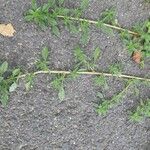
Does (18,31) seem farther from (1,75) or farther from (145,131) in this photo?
(145,131)

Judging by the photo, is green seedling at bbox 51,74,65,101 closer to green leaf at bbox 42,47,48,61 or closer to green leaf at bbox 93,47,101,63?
green leaf at bbox 42,47,48,61

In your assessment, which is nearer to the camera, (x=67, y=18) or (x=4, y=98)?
(x=4, y=98)

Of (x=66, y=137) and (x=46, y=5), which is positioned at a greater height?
(x=46, y=5)

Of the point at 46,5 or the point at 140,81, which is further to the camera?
the point at 140,81

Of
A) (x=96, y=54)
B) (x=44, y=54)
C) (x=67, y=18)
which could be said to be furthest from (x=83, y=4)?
(x=44, y=54)

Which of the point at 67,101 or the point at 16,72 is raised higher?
the point at 16,72

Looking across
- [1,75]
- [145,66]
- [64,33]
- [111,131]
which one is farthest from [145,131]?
[1,75]

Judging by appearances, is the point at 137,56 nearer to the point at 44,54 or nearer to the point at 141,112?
the point at 141,112
